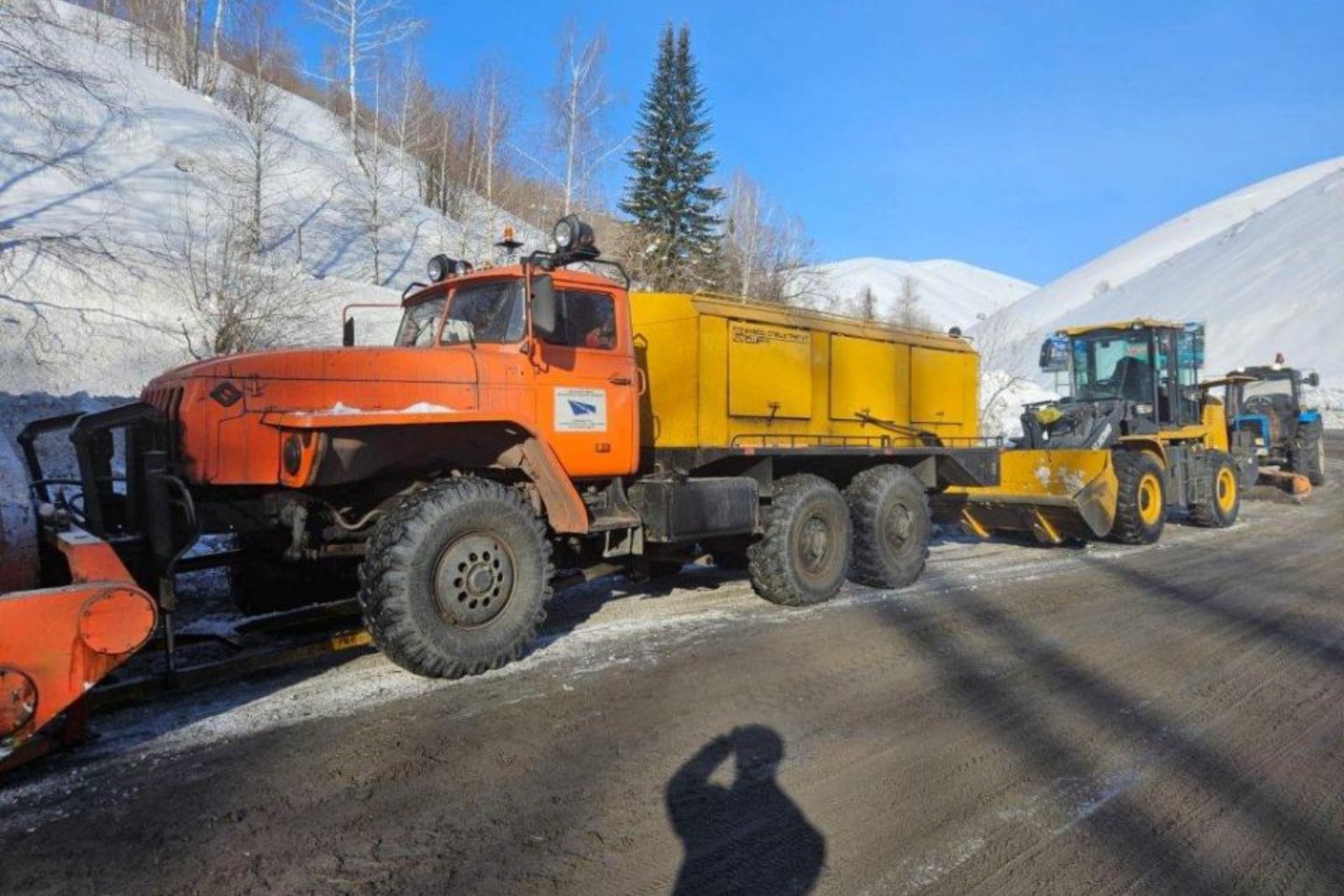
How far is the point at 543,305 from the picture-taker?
562 cm

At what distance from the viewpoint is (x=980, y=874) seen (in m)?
3.02

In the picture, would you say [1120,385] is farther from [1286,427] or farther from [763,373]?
[763,373]

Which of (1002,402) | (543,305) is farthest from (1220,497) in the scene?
(1002,402)

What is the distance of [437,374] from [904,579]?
498 cm

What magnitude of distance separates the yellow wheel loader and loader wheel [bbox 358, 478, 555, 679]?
695 cm

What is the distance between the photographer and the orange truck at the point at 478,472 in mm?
4531

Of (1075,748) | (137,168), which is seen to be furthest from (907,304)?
(1075,748)

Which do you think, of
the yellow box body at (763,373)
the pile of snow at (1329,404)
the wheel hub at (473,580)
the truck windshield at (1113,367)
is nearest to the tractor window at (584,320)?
the yellow box body at (763,373)

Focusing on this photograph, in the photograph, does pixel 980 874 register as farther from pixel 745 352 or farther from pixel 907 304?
pixel 907 304

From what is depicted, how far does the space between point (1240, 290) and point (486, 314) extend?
70.3 meters

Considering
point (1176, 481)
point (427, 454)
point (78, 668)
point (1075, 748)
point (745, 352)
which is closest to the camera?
point (78, 668)

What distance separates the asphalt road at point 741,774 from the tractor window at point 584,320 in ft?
7.10

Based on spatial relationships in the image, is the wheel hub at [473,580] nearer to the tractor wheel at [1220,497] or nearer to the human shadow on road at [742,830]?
the human shadow on road at [742,830]

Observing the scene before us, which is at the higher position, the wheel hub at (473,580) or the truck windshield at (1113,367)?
the truck windshield at (1113,367)
